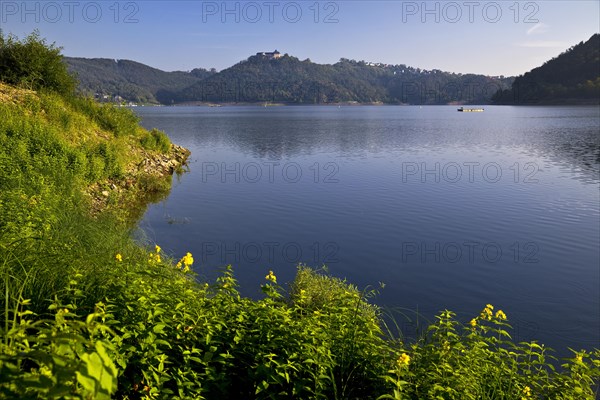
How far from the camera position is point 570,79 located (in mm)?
183125

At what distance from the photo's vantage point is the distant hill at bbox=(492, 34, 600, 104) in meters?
170

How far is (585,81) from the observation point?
17438 cm

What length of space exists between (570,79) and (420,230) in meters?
203

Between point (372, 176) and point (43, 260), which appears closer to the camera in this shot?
point (43, 260)

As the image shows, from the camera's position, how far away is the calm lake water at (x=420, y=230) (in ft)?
41.8

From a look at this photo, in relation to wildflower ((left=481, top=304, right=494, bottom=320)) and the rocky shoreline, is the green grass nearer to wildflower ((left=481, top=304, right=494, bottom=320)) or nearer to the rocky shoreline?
wildflower ((left=481, top=304, right=494, bottom=320))

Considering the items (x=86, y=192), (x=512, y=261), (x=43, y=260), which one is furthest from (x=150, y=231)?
(x=512, y=261)

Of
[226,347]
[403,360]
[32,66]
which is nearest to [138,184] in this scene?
[32,66]

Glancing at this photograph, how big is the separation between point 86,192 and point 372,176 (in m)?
20.3

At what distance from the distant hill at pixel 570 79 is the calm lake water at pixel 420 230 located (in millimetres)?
160592

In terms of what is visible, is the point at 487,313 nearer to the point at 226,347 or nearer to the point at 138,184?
the point at 226,347

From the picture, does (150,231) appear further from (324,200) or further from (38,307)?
(38,307)

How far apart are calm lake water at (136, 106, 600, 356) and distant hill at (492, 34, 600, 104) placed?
6323 inches

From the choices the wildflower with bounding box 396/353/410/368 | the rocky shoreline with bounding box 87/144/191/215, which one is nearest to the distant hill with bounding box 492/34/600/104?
the rocky shoreline with bounding box 87/144/191/215
